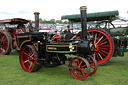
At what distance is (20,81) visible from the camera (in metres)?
3.42

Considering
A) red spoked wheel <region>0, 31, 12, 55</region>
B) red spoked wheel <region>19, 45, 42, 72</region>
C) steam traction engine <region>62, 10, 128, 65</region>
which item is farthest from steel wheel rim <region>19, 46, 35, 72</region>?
red spoked wheel <region>0, 31, 12, 55</region>

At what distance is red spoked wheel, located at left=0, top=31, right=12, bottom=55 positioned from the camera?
7354 millimetres

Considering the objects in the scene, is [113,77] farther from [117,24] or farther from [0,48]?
[0,48]

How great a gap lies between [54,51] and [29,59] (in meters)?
0.85

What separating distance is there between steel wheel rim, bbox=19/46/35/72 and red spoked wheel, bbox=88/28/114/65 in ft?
7.00

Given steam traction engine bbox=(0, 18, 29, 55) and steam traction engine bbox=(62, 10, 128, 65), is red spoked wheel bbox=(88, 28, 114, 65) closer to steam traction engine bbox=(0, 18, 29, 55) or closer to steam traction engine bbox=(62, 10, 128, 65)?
steam traction engine bbox=(62, 10, 128, 65)

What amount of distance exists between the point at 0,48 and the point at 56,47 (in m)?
5.19

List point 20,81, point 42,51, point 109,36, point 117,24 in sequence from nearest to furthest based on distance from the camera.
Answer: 1. point 20,81
2. point 42,51
3. point 109,36
4. point 117,24

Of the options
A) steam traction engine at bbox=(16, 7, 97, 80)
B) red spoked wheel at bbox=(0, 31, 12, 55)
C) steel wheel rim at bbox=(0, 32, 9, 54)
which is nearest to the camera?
steam traction engine at bbox=(16, 7, 97, 80)

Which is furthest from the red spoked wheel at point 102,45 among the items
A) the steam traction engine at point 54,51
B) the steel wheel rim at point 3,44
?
the steel wheel rim at point 3,44

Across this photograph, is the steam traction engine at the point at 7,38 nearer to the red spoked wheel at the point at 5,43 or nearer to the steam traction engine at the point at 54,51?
the red spoked wheel at the point at 5,43

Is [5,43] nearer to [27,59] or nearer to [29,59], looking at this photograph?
[27,59]

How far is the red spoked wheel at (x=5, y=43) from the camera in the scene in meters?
7.35

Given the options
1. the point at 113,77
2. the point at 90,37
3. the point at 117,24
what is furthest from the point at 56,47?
the point at 117,24
